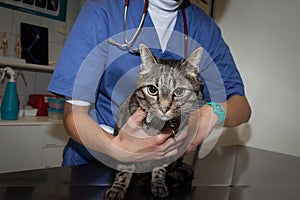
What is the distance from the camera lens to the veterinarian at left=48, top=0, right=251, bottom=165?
0.47 metres

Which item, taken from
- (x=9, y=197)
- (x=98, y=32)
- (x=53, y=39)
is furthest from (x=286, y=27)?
(x=53, y=39)

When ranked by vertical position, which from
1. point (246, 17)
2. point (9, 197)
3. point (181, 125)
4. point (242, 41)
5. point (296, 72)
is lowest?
point (9, 197)

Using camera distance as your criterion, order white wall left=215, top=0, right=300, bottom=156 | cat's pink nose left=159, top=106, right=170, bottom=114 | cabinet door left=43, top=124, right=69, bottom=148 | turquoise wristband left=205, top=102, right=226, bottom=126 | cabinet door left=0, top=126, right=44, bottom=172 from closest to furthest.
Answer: cat's pink nose left=159, top=106, right=170, bottom=114 < turquoise wristband left=205, top=102, right=226, bottom=126 < white wall left=215, top=0, right=300, bottom=156 < cabinet door left=0, top=126, right=44, bottom=172 < cabinet door left=43, top=124, right=69, bottom=148

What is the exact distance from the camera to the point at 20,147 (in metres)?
1.42

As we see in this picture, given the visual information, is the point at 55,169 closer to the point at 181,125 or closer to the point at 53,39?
the point at 181,125

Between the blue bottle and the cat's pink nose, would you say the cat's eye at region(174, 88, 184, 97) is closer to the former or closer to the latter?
the cat's pink nose

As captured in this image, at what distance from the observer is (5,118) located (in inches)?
57.9

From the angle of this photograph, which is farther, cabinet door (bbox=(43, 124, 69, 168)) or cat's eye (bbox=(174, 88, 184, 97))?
cabinet door (bbox=(43, 124, 69, 168))

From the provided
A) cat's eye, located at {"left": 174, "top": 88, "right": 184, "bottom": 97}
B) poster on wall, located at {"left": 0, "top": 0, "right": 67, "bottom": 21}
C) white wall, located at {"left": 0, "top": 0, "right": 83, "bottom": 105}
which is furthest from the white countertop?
cat's eye, located at {"left": 174, "top": 88, "right": 184, "bottom": 97}

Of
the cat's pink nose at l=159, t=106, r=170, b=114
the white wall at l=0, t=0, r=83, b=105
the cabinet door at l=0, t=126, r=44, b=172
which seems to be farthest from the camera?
the white wall at l=0, t=0, r=83, b=105

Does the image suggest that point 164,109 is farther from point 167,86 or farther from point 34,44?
point 34,44

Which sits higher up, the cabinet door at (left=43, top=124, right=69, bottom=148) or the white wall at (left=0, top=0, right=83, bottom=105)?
the white wall at (left=0, top=0, right=83, bottom=105)

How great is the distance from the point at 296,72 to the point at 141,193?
0.92m

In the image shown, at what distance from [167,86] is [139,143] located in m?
0.09
